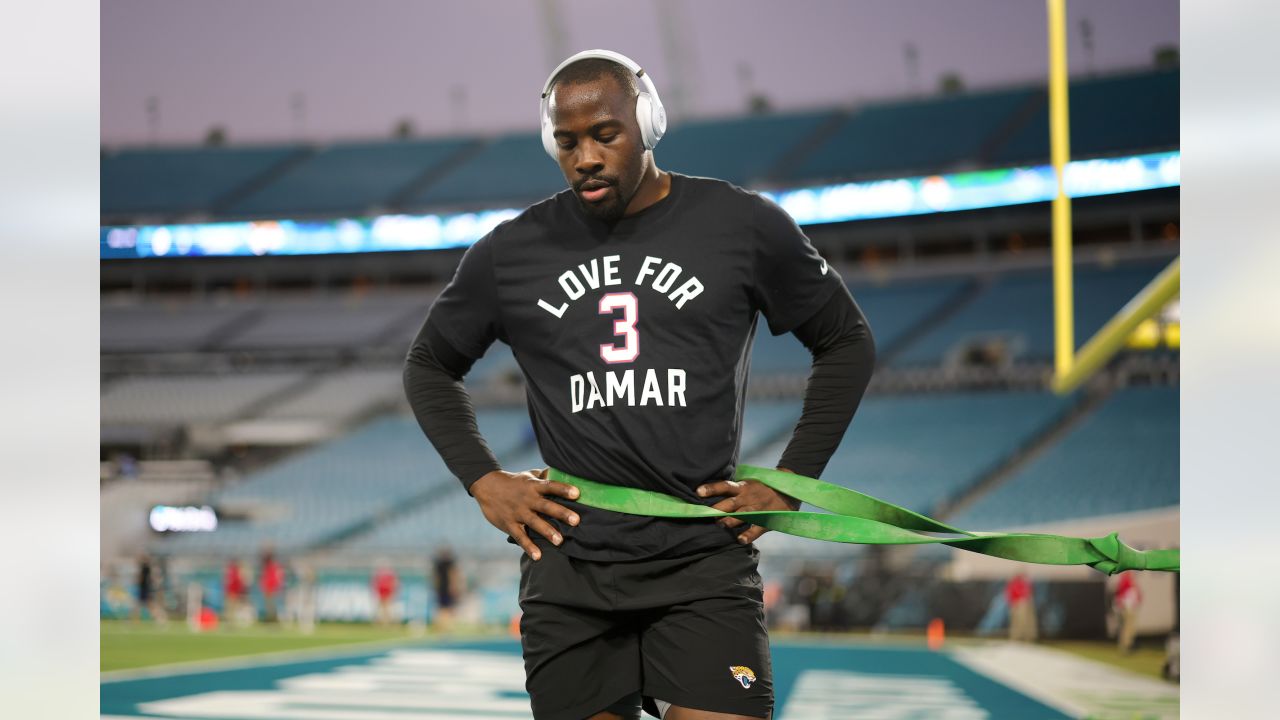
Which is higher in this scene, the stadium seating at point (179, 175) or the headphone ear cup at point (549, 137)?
the stadium seating at point (179, 175)

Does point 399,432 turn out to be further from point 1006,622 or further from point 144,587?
point 1006,622

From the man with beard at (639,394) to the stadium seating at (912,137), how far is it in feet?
72.2

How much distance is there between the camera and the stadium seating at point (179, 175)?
90.5 ft

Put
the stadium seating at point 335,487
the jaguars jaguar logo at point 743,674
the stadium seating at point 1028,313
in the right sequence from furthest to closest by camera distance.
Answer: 1. the stadium seating at point 1028,313
2. the stadium seating at point 335,487
3. the jaguars jaguar logo at point 743,674

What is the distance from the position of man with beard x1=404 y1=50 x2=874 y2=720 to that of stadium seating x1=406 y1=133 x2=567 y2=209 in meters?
23.3

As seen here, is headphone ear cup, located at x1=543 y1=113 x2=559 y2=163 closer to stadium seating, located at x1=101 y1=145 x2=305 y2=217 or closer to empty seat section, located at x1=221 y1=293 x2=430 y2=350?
empty seat section, located at x1=221 y1=293 x2=430 y2=350

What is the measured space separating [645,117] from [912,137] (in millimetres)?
23890

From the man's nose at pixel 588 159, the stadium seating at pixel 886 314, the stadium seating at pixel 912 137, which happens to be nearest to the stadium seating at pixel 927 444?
the stadium seating at pixel 886 314

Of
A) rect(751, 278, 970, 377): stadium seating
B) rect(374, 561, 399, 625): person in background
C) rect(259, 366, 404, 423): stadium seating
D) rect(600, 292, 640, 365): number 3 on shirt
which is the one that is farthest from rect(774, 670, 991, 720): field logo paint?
rect(259, 366, 404, 423): stadium seating

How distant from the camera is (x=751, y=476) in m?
2.17

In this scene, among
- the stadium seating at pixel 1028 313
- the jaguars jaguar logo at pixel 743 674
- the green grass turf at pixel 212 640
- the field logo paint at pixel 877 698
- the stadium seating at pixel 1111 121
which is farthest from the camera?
the stadium seating at pixel 1111 121

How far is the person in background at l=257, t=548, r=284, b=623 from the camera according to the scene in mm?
17656

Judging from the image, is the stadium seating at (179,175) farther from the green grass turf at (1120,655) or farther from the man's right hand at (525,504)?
the man's right hand at (525,504)

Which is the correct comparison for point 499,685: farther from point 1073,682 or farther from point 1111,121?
point 1111,121
